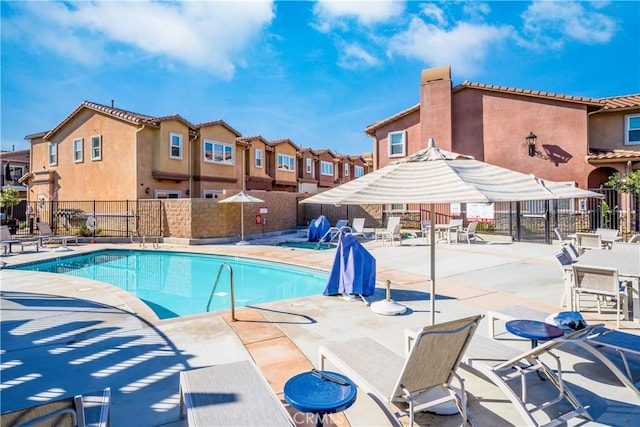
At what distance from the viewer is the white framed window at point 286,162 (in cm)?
3050

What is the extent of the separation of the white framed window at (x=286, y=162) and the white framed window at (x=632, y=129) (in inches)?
889

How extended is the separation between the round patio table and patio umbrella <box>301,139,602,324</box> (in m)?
1.61

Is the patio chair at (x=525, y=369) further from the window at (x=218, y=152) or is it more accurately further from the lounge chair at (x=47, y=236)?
the window at (x=218, y=152)

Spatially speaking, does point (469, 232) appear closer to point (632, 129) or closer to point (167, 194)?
point (632, 129)

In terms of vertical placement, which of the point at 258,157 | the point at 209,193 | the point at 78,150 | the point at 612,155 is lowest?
the point at 209,193

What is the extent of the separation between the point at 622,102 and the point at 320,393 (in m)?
23.0

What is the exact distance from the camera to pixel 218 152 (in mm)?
23828

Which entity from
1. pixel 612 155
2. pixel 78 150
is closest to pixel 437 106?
pixel 612 155

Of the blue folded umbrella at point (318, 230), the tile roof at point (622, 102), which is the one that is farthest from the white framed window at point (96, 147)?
the tile roof at point (622, 102)

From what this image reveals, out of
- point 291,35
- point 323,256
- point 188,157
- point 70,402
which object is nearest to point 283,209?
point 188,157

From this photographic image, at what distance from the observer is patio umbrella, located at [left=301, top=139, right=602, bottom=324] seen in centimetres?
317

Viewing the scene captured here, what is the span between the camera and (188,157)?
22234mm

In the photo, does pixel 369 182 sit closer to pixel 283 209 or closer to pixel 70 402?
pixel 70 402

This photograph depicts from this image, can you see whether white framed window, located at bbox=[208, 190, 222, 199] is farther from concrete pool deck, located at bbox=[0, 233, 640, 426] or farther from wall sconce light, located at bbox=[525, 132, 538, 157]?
wall sconce light, located at bbox=[525, 132, 538, 157]
